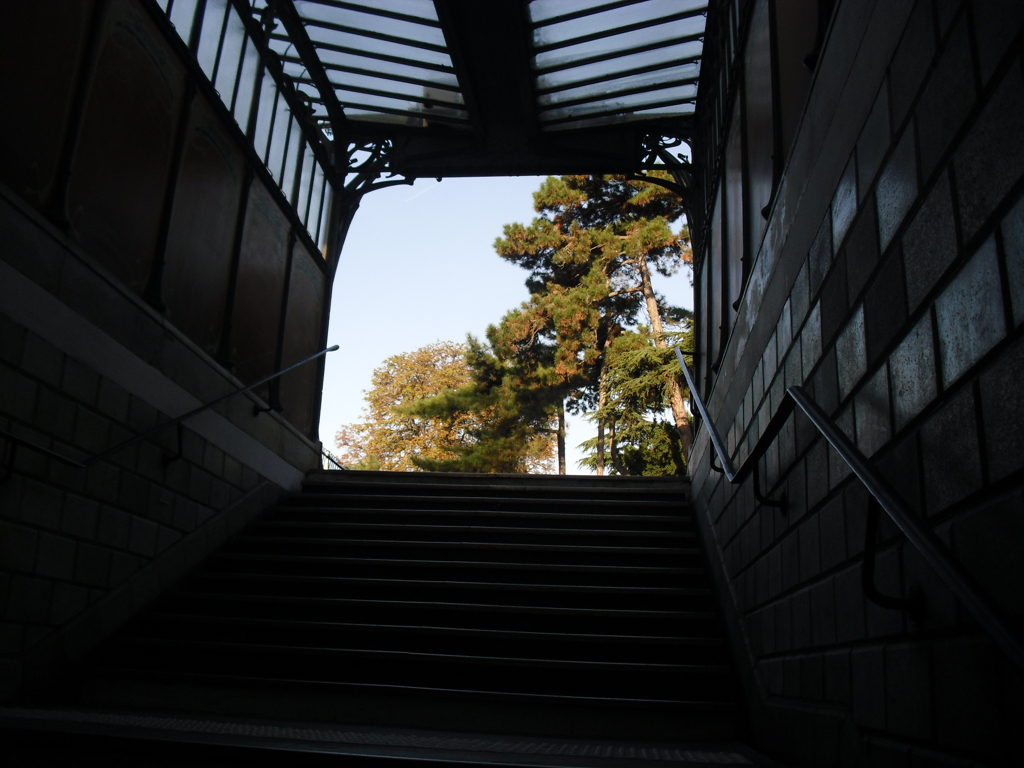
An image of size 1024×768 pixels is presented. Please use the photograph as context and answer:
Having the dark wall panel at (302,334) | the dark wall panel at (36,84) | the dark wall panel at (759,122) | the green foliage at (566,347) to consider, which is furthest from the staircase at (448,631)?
the green foliage at (566,347)

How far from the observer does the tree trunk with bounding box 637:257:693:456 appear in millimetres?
15501

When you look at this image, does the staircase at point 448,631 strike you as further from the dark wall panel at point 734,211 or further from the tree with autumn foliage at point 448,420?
the tree with autumn foliage at point 448,420

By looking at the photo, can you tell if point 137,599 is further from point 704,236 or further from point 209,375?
point 704,236

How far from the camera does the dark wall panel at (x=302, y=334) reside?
23.3 ft

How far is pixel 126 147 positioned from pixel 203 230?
1006mm

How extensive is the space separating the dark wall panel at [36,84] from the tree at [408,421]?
15202mm

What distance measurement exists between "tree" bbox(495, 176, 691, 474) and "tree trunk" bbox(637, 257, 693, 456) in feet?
0.09

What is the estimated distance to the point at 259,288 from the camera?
20.9 feet

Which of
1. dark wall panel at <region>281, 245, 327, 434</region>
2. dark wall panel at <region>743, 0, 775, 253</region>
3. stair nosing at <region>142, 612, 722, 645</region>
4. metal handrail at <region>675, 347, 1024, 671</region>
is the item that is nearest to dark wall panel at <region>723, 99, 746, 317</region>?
dark wall panel at <region>743, 0, 775, 253</region>

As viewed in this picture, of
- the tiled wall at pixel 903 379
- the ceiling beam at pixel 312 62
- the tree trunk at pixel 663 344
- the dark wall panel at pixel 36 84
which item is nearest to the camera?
the tiled wall at pixel 903 379

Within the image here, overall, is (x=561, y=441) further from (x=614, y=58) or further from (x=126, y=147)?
(x=126, y=147)

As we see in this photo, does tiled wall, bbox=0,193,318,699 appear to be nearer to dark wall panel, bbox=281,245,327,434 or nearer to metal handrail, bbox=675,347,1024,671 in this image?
dark wall panel, bbox=281,245,327,434

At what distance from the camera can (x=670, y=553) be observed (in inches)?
190

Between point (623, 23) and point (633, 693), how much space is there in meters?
6.07
